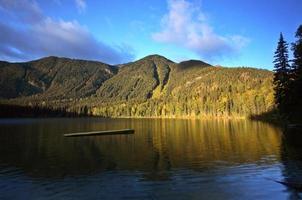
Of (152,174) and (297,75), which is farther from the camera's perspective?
(297,75)

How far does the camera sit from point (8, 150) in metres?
56.5

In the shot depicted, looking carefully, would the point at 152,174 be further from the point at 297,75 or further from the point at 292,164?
the point at 297,75

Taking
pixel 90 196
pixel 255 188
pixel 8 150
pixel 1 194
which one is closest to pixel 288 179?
pixel 255 188

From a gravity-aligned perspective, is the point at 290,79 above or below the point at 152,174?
above

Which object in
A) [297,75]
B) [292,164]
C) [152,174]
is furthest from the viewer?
[297,75]

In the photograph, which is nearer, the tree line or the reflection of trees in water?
the reflection of trees in water

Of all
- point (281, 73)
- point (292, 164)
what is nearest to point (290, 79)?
point (281, 73)

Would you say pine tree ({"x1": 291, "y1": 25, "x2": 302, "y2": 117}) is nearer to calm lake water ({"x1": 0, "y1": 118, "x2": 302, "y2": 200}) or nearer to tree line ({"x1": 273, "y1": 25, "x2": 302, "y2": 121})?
tree line ({"x1": 273, "y1": 25, "x2": 302, "y2": 121})

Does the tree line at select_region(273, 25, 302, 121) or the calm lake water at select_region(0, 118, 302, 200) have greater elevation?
the tree line at select_region(273, 25, 302, 121)

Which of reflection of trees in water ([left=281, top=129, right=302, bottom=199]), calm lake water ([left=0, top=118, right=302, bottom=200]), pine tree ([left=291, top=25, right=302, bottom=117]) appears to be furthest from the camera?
pine tree ([left=291, top=25, right=302, bottom=117])

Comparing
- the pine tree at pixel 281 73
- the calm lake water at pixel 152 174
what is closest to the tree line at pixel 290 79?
the pine tree at pixel 281 73

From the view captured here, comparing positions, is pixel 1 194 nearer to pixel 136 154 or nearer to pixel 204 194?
pixel 204 194

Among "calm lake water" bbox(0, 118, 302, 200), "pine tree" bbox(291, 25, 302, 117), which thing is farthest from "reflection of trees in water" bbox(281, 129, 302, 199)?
"pine tree" bbox(291, 25, 302, 117)

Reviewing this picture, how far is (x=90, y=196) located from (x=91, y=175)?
347 inches
